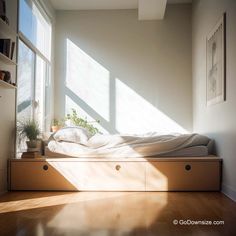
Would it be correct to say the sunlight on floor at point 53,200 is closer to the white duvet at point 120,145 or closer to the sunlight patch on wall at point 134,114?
the white duvet at point 120,145

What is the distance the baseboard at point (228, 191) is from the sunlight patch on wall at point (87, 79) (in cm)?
239

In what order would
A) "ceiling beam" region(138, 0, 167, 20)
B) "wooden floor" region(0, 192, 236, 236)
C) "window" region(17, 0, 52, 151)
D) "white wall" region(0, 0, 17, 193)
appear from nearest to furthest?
"wooden floor" region(0, 192, 236, 236)
"white wall" region(0, 0, 17, 193)
"window" region(17, 0, 52, 151)
"ceiling beam" region(138, 0, 167, 20)

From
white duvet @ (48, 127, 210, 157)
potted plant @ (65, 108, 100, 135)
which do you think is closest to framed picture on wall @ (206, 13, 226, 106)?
white duvet @ (48, 127, 210, 157)

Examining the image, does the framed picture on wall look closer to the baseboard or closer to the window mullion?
the baseboard

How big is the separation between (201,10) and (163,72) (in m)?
1.16

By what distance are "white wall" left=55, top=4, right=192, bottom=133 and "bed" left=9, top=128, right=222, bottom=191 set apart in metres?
1.66

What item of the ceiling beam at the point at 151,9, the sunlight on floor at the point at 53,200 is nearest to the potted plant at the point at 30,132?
the sunlight on floor at the point at 53,200

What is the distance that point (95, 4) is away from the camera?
4844 mm

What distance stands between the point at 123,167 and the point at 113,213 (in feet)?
2.99

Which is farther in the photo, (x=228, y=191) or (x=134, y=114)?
(x=134, y=114)

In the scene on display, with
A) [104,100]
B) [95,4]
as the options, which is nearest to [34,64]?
[104,100]

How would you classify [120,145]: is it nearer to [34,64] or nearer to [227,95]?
[227,95]

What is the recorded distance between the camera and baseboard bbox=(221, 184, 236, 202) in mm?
2693

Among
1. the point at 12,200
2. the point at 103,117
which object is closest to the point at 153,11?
the point at 103,117
